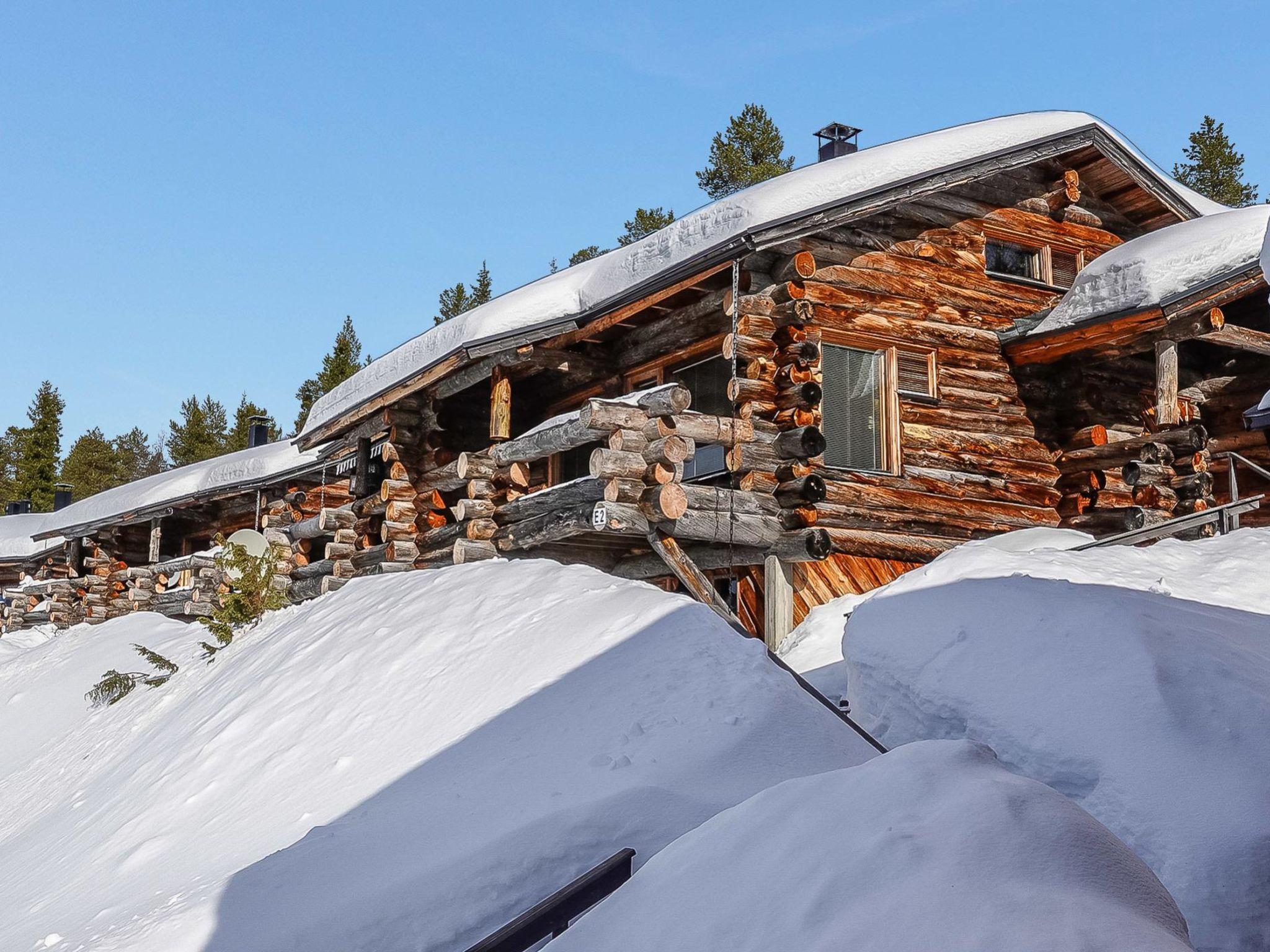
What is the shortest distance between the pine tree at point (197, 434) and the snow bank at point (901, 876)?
40.3m

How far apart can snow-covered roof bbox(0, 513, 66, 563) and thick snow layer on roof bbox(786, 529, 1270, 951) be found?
28495mm

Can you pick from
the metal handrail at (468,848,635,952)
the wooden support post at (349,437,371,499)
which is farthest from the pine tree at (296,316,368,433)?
the metal handrail at (468,848,635,952)

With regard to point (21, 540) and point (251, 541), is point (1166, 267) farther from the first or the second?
point (21, 540)

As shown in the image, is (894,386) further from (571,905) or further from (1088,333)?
(571,905)

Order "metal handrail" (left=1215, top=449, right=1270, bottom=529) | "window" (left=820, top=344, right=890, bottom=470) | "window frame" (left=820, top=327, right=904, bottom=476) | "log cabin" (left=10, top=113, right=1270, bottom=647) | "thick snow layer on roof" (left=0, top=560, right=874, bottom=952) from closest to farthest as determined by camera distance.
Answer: "thick snow layer on roof" (left=0, top=560, right=874, bottom=952), "metal handrail" (left=1215, top=449, right=1270, bottom=529), "log cabin" (left=10, top=113, right=1270, bottom=647), "window" (left=820, top=344, right=890, bottom=470), "window frame" (left=820, top=327, right=904, bottom=476)

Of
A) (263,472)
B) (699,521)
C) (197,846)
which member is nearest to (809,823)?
(197,846)

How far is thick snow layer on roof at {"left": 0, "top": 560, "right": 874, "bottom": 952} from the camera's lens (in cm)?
488

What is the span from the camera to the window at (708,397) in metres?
12.6

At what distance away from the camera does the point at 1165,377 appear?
12.0 meters

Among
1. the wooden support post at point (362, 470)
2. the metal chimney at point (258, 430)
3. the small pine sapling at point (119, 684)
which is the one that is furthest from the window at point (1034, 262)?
the metal chimney at point (258, 430)

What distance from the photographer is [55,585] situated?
1059 inches

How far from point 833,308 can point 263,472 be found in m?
13.4

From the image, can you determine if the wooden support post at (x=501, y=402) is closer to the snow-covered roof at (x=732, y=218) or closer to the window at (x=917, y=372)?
the snow-covered roof at (x=732, y=218)

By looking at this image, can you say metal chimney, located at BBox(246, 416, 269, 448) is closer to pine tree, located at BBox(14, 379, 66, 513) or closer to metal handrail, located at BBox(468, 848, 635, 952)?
pine tree, located at BBox(14, 379, 66, 513)
